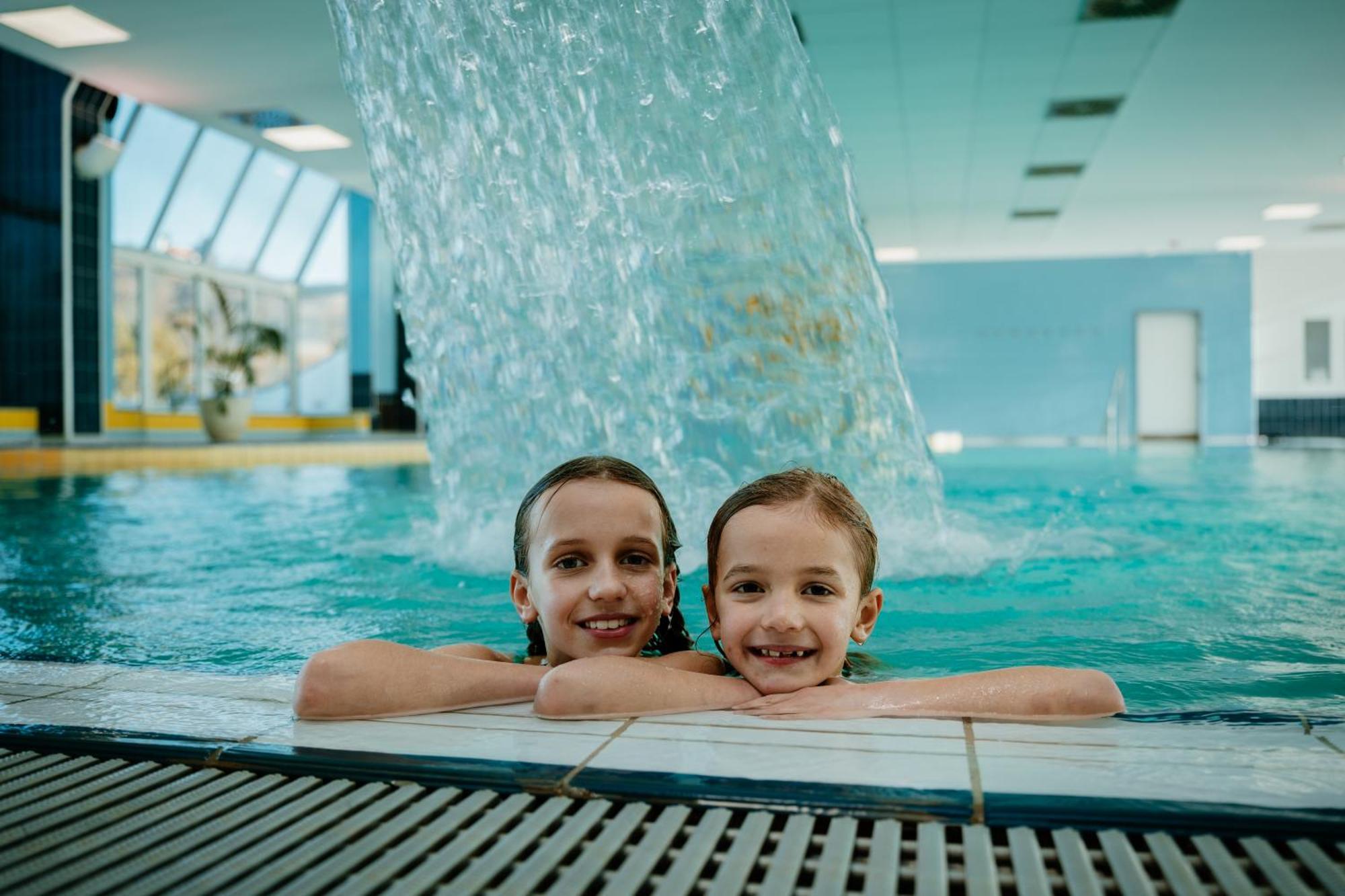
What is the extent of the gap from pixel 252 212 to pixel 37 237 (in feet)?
12.8

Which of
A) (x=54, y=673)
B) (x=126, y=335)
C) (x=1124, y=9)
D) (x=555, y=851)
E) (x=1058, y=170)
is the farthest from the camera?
(x=126, y=335)

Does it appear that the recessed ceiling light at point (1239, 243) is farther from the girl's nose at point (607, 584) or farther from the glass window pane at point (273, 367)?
the girl's nose at point (607, 584)

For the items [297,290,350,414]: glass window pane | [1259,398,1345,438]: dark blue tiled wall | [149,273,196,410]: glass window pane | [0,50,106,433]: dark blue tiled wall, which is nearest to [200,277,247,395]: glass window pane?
[149,273,196,410]: glass window pane

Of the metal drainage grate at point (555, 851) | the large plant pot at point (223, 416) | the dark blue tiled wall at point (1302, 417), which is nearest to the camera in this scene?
the metal drainage grate at point (555, 851)

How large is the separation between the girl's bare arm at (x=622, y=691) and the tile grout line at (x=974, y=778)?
352 mm

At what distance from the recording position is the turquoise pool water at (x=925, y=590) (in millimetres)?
2361

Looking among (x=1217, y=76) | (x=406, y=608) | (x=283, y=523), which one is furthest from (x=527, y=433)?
(x=1217, y=76)

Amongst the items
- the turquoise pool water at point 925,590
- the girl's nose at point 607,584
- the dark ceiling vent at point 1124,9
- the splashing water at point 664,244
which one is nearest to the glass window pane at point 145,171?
the turquoise pool water at point 925,590

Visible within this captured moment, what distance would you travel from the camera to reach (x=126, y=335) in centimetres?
1414

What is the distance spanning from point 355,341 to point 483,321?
14.4m

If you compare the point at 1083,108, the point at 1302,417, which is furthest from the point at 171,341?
the point at 1302,417

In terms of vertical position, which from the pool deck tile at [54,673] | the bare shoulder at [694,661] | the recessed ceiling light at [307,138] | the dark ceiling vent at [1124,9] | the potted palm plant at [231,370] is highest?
the recessed ceiling light at [307,138]

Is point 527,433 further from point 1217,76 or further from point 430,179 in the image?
point 1217,76

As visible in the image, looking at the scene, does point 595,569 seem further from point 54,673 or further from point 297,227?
point 297,227
